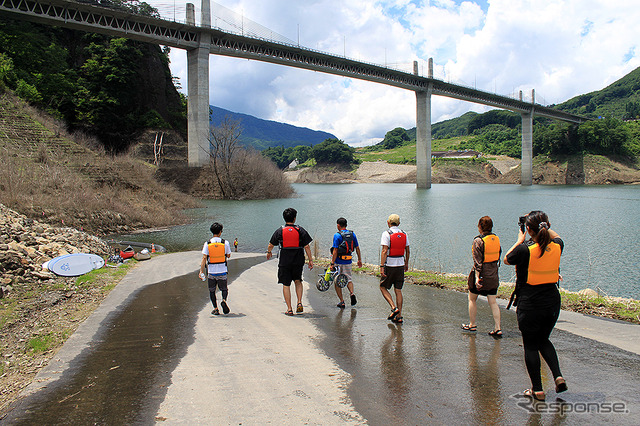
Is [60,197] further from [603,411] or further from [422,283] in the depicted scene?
[603,411]

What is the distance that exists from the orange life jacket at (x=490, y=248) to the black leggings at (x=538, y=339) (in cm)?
236

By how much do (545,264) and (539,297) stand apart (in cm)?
38

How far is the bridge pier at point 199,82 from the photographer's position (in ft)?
205

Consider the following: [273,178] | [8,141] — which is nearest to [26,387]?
[8,141]

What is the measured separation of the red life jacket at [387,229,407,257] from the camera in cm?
797

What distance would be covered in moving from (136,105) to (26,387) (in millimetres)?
72314

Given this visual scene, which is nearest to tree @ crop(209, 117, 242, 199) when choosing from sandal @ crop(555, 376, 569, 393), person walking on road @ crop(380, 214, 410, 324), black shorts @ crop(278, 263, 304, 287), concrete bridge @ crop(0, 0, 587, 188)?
concrete bridge @ crop(0, 0, 587, 188)

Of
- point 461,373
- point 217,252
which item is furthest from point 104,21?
point 461,373

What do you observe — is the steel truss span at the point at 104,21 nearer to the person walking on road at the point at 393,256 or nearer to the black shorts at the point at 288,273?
the black shorts at the point at 288,273

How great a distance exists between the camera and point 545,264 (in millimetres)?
4836

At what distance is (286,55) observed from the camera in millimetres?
74750

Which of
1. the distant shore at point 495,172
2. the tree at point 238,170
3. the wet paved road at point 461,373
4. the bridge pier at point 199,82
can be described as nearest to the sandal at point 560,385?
the wet paved road at point 461,373

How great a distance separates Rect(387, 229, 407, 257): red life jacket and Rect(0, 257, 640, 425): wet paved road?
53.0 inches

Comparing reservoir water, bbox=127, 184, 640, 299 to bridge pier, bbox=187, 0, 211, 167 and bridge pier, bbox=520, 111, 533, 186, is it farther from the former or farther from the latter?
bridge pier, bbox=520, 111, 533, 186
